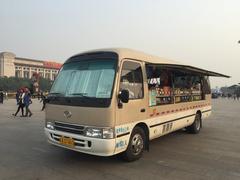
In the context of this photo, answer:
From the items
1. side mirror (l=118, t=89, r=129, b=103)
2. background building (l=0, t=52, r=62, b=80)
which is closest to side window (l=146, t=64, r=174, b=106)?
side mirror (l=118, t=89, r=129, b=103)

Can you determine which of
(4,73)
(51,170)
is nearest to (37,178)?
(51,170)

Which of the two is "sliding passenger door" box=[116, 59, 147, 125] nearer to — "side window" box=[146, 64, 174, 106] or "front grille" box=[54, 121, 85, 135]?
"side window" box=[146, 64, 174, 106]

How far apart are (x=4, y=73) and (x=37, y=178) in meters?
123

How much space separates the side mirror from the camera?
17.5ft

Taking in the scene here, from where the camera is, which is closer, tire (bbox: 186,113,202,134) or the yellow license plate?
the yellow license plate

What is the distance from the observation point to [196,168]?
571cm

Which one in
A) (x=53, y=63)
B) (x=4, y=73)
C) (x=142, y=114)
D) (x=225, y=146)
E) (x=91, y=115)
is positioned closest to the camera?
(x=91, y=115)

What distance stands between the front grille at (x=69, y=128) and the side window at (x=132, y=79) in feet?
4.02

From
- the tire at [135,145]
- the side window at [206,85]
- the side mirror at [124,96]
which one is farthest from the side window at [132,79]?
the side window at [206,85]

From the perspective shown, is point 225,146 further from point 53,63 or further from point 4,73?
point 53,63

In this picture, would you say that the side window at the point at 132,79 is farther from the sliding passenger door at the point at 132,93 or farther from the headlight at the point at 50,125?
the headlight at the point at 50,125

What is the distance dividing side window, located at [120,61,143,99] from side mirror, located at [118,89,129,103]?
29cm

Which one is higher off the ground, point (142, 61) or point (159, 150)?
point (142, 61)

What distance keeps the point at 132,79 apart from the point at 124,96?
82 cm
